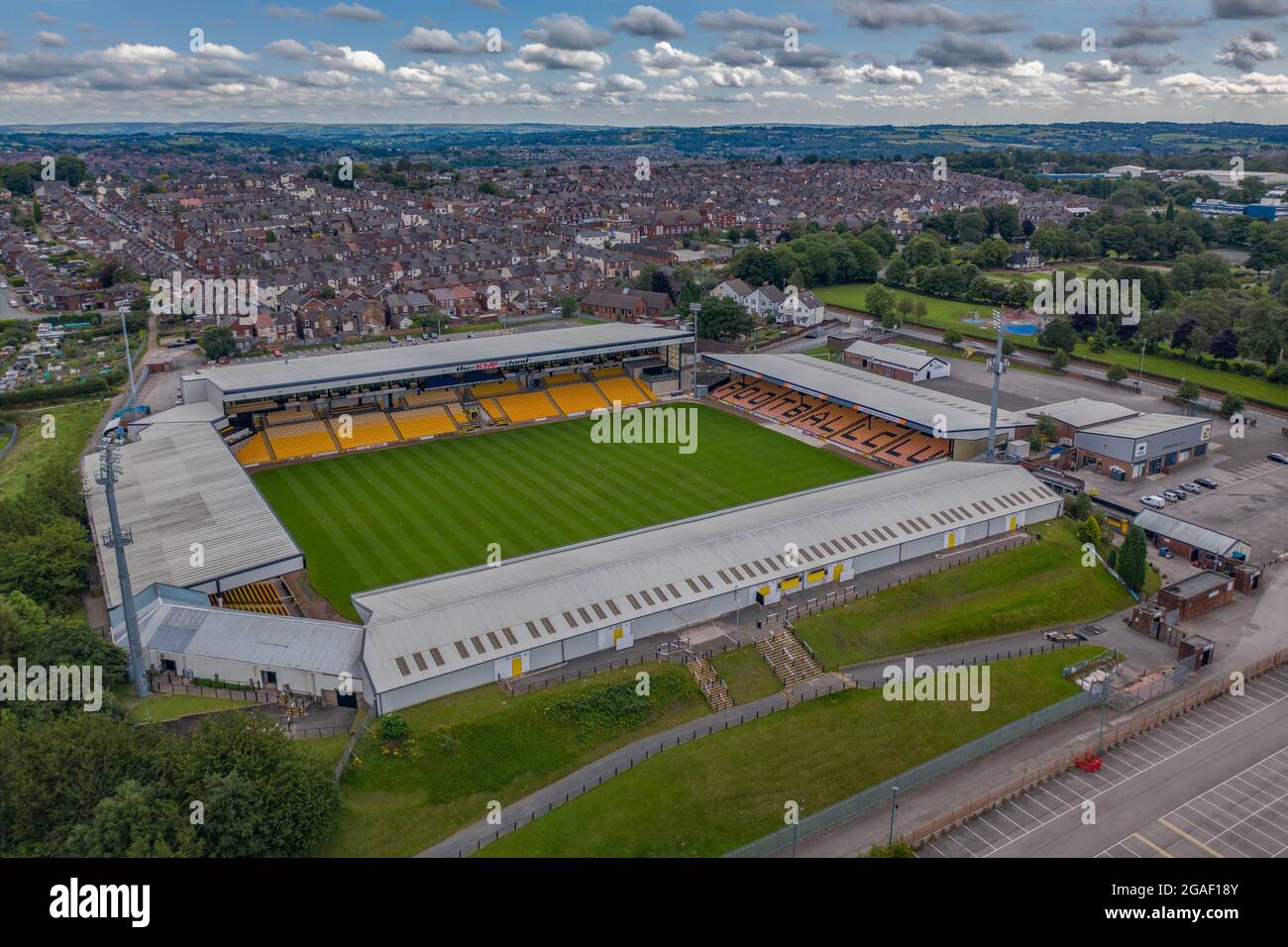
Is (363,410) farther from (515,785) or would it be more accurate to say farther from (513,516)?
(515,785)

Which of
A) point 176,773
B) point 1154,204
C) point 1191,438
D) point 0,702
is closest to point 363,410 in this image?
point 0,702

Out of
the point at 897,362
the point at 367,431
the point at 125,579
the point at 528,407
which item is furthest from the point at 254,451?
the point at 897,362

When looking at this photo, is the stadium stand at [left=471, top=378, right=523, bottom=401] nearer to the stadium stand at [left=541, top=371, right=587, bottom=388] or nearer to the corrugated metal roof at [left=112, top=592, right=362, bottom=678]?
the stadium stand at [left=541, top=371, right=587, bottom=388]

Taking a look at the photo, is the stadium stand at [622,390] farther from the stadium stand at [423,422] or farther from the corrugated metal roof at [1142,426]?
the corrugated metal roof at [1142,426]

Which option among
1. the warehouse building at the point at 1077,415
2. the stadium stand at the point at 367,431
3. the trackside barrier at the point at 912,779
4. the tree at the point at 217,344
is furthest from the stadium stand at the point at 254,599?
the warehouse building at the point at 1077,415

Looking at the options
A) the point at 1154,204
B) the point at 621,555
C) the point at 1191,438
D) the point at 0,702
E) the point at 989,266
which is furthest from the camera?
the point at 1154,204
